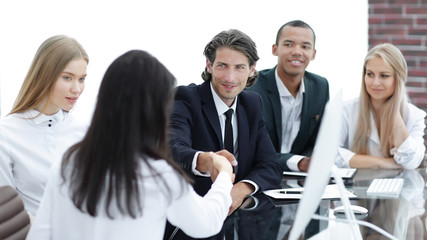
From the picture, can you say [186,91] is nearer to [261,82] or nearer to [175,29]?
[261,82]

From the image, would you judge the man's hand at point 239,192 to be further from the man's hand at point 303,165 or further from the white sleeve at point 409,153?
the white sleeve at point 409,153

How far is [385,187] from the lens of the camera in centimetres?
230

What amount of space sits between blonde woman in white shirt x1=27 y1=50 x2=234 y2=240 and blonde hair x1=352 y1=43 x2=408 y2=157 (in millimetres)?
1906

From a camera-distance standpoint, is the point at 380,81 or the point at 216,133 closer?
the point at 216,133

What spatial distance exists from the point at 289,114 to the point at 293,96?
12 centimetres

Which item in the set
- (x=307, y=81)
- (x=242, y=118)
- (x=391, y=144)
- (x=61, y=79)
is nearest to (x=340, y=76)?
(x=307, y=81)

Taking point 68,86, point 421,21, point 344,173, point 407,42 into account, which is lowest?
point 344,173

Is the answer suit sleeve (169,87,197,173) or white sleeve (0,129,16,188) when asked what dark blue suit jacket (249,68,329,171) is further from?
white sleeve (0,129,16,188)

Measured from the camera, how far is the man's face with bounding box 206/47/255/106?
222 centimetres

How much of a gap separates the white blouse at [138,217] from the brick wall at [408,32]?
121 inches

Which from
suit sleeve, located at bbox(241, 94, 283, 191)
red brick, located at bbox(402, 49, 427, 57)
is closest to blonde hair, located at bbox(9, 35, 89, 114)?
suit sleeve, located at bbox(241, 94, 283, 191)

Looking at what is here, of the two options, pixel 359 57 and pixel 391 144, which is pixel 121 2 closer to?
pixel 359 57


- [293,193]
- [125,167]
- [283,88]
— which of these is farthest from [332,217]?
[283,88]

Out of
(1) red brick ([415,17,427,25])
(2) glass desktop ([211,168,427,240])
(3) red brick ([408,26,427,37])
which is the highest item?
(1) red brick ([415,17,427,25])
